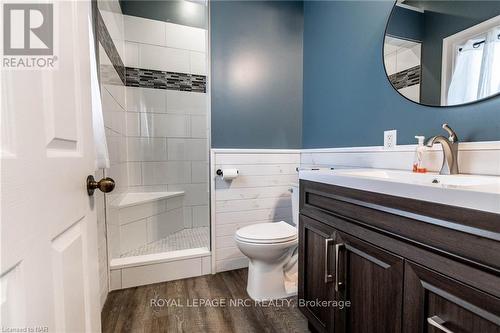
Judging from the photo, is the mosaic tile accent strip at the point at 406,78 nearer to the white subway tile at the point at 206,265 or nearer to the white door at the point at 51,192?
the white door at the point at 51,192

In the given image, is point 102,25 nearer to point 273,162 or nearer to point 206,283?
point 273,162

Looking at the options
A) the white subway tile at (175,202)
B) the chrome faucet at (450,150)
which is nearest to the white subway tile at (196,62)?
the white subway tile at (175,202)

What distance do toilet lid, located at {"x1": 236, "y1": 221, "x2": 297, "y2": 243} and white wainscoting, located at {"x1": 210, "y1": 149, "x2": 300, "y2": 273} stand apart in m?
0.39

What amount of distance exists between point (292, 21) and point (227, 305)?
234cm

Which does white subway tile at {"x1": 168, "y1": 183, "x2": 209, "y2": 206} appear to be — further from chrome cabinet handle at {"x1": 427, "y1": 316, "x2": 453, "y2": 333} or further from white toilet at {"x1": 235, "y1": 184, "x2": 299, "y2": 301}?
chrome cabinet handle at {"x1": 427, "y1": 316, "x2": 453, "y2": 333}

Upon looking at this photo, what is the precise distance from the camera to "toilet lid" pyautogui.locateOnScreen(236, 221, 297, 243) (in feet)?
5.26

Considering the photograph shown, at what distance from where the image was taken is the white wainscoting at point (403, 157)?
3.37 ft

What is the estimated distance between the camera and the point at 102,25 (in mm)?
1725

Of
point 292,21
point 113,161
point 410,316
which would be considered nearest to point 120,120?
point 113,161

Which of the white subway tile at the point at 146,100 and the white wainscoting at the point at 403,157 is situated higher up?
the white subway tile at the point at 146,100

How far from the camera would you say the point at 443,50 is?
4.05 feet

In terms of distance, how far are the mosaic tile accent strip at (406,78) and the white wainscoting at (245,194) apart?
103 cm

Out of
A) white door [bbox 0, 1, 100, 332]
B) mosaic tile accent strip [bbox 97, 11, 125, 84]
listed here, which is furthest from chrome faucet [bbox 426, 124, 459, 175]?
mosaic tile accent strip [bbox 97, 11, 125, 84]

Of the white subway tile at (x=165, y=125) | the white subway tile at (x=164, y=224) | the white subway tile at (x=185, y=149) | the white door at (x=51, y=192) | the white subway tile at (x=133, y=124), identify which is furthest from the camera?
the white subway tile at (x=185, y=149)
